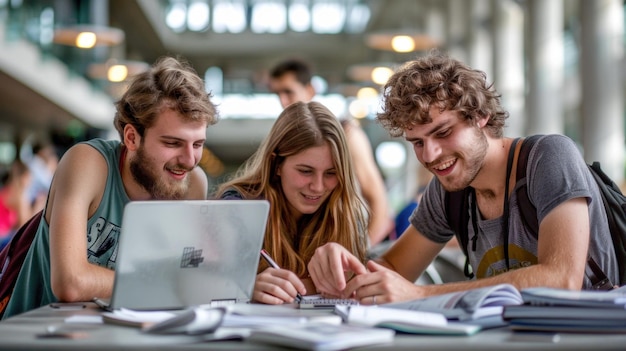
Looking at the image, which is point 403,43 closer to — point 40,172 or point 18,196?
point 40,172

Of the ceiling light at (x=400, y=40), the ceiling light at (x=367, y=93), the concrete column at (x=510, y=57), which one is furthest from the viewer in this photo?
the ceiling light at (x=367, y=93)

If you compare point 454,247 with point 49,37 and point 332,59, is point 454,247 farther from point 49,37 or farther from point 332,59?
point 332,59

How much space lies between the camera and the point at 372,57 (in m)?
30.9

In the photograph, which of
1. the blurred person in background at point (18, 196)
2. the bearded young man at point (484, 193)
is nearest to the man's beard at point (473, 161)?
the bearded young man at point (484, 193)

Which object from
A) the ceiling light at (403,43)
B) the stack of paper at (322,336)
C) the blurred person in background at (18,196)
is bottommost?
the stack of paper at (322,336)

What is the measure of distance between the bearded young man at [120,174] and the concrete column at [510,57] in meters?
12.6

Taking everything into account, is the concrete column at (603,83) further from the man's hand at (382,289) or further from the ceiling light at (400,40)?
the man's hand at (382,289)

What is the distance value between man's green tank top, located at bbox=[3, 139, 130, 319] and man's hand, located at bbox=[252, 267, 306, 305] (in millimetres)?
605

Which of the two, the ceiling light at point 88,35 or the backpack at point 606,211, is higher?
the ceiling light at point 88,35

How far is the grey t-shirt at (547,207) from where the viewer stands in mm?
2381

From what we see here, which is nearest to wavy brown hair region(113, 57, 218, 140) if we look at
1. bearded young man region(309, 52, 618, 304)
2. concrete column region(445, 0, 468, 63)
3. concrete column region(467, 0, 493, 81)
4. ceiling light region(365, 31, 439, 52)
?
bearded young man region(309, 52, 618, 304)

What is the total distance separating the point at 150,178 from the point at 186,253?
33.1 inches

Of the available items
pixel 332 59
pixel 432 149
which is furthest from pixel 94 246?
pixel 332 59

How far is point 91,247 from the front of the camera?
2.69 m
